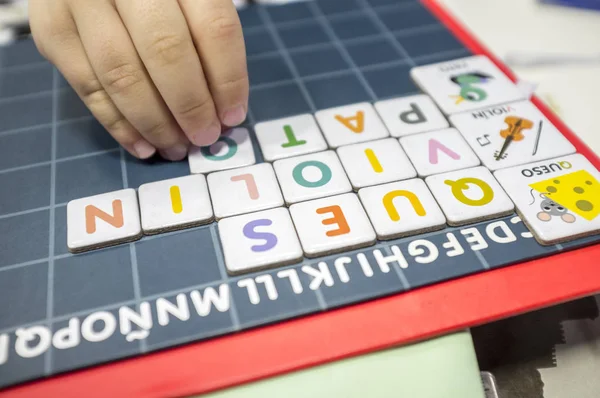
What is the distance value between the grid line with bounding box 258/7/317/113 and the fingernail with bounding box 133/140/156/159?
0.19 meters

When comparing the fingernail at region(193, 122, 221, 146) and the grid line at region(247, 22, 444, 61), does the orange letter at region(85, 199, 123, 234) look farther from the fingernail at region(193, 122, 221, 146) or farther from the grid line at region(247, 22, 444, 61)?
the grid line at region(247, 22, 444, 61)

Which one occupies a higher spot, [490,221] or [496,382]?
[490,221]

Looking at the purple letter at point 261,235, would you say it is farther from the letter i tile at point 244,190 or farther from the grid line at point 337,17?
the grid line at point 337,17

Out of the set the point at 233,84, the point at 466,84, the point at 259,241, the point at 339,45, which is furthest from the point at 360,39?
the point at 259,241

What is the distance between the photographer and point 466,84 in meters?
0.64

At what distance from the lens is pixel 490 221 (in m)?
0.49

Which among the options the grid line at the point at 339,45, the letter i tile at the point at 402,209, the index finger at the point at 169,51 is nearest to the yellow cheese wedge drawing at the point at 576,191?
the letter i tile at the point at 402,209

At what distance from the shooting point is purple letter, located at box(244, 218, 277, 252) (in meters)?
0.46

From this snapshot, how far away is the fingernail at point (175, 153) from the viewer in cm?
55

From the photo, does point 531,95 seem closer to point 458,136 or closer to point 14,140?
point 458,136

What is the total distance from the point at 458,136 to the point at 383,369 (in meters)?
0.27

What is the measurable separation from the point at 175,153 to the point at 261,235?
15 centimetres

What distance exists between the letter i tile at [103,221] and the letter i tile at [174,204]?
0.01 metres

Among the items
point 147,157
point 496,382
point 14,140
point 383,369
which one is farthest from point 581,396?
point 14,140
